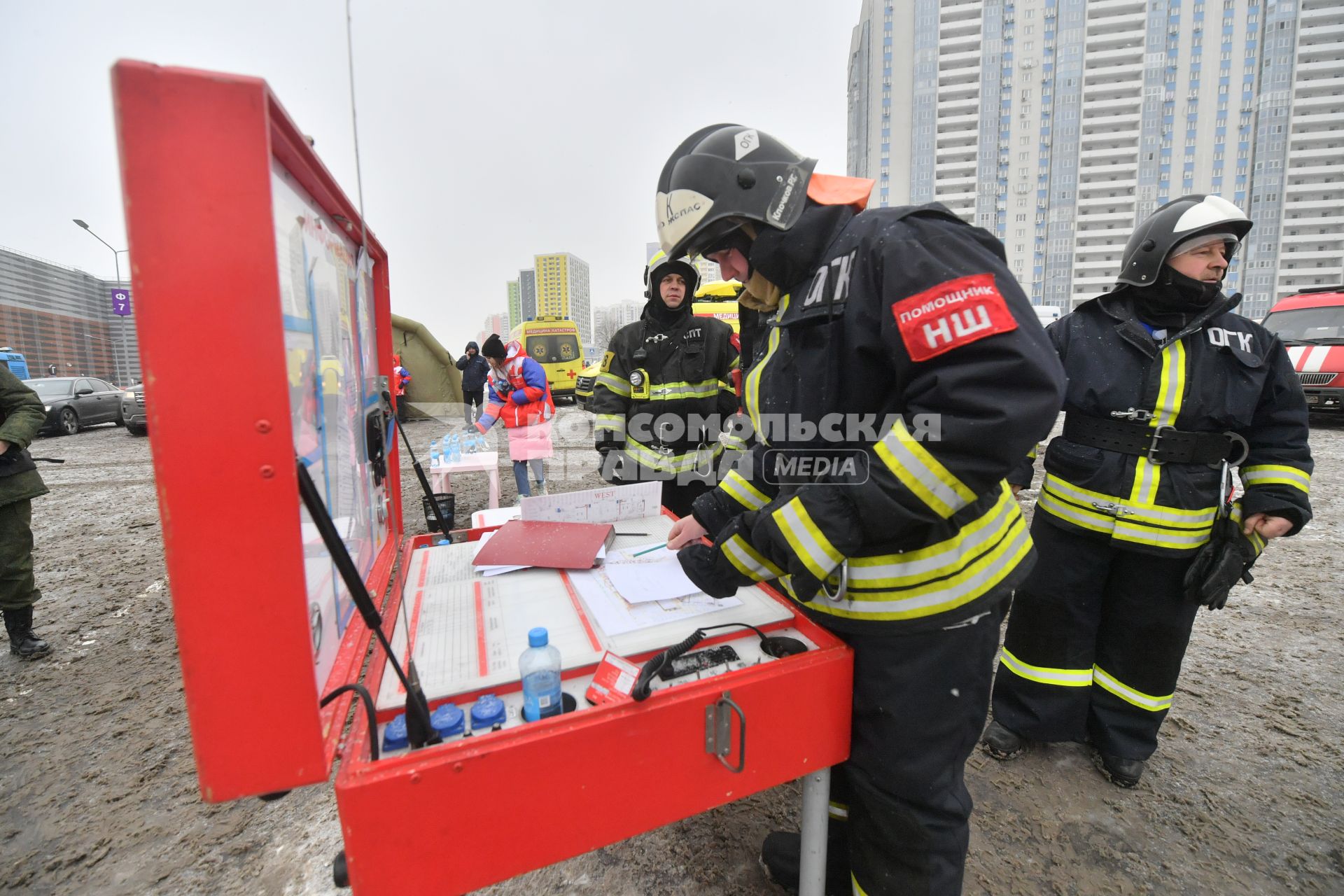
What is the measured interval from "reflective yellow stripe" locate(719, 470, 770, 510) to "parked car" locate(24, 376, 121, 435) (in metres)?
17.3

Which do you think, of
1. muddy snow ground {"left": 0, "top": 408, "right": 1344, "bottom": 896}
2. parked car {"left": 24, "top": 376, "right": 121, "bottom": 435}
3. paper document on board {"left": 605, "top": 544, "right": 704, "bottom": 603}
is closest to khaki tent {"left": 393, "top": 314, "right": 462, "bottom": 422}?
parked car {"left": 24, "top": 376, "right": 121, "bottom": 435}

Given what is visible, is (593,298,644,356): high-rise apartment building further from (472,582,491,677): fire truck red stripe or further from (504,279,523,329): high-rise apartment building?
(472,582,491,677): fire truck red stripe

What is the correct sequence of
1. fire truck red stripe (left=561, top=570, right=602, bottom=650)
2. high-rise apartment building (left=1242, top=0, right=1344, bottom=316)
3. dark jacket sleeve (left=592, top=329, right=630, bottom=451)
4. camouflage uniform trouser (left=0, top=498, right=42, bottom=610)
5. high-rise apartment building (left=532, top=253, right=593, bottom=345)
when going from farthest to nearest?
high-rise apartment building (left=1242, top=0, right=1344, bottom=316) < high-rise apartment building (left=532, top=253, right=593, bottom=345) < dark jacket sleeve (left=592, top=329, right=630, bottom=451) < camouflage uniform trouser (left=0, top=498, right=42, bottom=610) < fire truck red stripe (left=561, top=570, right=602, bottom=650)

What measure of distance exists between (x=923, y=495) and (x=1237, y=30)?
6632 cm

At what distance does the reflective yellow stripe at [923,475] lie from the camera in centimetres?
99

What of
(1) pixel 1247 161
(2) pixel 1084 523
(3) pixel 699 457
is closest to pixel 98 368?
(3) pixel 699 457

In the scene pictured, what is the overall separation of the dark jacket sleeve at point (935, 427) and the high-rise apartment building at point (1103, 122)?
1906 inches

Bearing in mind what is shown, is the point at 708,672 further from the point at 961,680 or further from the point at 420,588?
the point at 420,588

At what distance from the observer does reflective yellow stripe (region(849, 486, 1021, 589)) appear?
1150mm

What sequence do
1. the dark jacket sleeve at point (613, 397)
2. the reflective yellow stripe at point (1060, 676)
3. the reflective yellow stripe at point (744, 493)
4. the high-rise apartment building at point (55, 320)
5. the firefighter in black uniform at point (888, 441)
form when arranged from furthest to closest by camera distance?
the high-rise apartment building at point (55, 320) → the dark jacket sleeve at point (613, 397) → the reflective yellow stripe at point (1060, 676) → the reflective yellow stripe at point (744, 493) → the firefighter in black uniform at point (888, 441)

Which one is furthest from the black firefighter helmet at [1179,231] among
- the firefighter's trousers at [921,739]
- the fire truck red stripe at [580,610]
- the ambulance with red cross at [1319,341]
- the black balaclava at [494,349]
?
the ambulance with red cross at [1319,341]

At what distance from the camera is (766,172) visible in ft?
4.03

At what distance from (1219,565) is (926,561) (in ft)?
5.15

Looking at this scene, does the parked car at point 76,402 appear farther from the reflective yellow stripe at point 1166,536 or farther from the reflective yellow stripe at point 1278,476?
the reflective yellow stripe at point 1278,476
